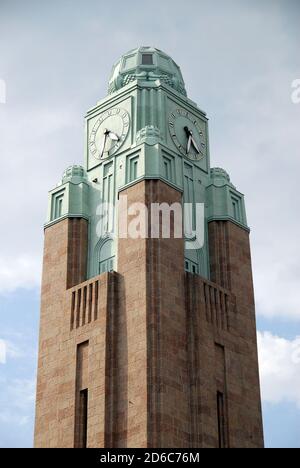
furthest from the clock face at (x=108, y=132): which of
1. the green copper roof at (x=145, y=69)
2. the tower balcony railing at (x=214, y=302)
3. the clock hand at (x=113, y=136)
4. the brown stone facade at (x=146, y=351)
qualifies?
the tower balcony railing at (x=214, y=302)

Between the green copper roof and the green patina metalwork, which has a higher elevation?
the green copper roof

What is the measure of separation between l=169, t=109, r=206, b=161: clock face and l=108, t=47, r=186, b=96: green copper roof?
2.16 meters

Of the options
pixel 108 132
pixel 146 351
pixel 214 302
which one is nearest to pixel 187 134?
pixel 108 132

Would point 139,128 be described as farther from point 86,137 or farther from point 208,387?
point 208,387

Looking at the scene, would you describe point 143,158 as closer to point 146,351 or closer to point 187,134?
point 187,134

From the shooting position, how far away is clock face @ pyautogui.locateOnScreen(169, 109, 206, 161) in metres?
62.1

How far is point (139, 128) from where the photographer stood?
61250 millimetres

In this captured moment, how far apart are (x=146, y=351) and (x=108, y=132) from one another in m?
16.2

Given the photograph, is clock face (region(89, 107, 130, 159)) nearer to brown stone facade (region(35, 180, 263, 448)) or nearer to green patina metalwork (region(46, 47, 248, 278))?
green patina metalwork (region(46, 47, 248, 278))

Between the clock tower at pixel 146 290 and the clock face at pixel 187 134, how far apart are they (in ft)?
0.29

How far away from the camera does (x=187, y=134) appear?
6288 cm

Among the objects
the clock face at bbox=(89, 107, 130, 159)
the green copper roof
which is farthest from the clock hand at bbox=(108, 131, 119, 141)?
the green copper roof

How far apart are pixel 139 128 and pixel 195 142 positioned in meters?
3.85

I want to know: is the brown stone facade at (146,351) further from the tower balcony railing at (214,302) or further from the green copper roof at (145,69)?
the green copper roof at (145,69)
